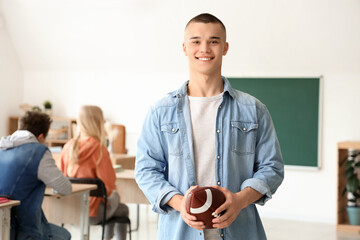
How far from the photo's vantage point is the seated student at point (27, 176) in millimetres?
3537

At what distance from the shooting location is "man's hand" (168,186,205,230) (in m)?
1.64

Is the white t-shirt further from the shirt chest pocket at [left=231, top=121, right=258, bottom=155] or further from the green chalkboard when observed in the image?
the green chalkboard

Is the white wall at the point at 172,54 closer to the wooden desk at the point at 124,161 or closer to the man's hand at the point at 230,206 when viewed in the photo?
the wooden desk at the point at 124,161

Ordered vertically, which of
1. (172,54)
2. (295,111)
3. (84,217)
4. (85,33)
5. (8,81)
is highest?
(85,33)

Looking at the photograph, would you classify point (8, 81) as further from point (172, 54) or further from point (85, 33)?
point (172, 54)

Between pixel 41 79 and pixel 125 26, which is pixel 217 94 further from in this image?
pixel 41 79

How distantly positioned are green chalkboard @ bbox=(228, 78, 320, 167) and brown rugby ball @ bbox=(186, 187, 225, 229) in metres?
6.31

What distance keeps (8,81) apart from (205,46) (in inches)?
316

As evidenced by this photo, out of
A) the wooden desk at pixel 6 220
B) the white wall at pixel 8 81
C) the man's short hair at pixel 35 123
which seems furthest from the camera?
the white wall at pixel 8 81

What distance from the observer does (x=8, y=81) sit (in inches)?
364

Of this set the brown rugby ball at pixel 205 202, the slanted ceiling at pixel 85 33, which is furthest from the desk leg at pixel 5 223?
the slanted ceiling at pixel 85 33

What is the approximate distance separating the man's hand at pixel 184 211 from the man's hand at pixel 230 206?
0.05 m

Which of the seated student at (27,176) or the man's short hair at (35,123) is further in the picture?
the man's short hair at (35,123)

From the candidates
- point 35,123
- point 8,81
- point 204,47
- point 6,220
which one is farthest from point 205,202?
point 8,81
